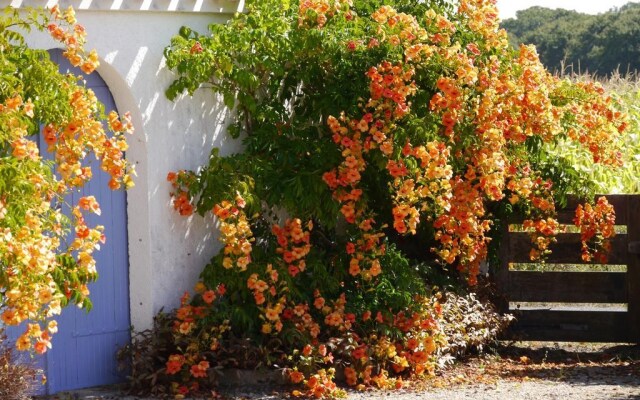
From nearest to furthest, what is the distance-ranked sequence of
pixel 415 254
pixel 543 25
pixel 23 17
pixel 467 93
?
pixel 23 17 → pixel 467 93 → pixel 415 254 → pixel 543 25

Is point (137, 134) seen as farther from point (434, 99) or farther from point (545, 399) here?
point (545, 399)

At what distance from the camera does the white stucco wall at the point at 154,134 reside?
Answer: 7.84 m

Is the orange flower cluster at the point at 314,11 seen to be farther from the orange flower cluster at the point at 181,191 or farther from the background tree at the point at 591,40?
the background tree at the point at 591,40

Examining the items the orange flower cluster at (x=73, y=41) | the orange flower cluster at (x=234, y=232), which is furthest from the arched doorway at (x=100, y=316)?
the orange flower cluster at (x=73, y=41)

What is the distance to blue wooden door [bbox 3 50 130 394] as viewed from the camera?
7.76 m

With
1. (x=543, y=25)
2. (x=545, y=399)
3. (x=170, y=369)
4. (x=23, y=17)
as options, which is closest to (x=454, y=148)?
(x=545, y=399)

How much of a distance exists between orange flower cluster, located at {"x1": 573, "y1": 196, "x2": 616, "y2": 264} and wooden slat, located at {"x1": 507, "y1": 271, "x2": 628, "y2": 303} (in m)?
0.26

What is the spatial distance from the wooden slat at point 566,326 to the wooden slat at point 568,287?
139 mm

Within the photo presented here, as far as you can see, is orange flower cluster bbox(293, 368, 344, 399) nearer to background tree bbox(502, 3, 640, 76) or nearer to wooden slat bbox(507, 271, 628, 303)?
wooden slat bbox(507, 271, 628, 303)

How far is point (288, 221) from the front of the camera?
8406 millimetres

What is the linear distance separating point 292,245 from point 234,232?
632 millimetres

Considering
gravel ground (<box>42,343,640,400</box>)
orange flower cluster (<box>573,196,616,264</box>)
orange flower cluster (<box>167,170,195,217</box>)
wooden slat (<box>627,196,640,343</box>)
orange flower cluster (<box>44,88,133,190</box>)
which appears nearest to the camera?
orange flower cluster (<box>44,88,133,190</box>)

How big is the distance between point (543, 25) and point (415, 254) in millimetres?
28072

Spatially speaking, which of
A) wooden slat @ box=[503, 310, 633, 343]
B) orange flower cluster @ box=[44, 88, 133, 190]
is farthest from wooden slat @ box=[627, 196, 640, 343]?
orange flower cluster @ box=[44, 88, 133, 190]
